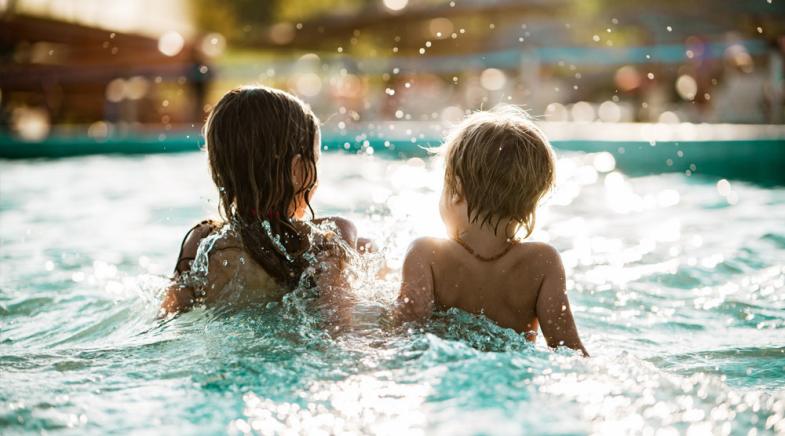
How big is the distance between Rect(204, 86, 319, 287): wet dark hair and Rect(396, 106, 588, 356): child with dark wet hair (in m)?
0.39

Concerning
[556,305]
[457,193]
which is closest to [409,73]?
[457,193]

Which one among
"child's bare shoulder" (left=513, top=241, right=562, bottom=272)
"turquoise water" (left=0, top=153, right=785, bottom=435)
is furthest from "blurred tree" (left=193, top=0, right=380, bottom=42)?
"child's bare shoulder" (left=513, top=241, right=562, bottom=272)

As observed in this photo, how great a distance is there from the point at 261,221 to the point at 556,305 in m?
0.84

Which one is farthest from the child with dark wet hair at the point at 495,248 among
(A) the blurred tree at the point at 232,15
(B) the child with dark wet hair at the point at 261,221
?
(A) the blurred tree at the point at 232,15

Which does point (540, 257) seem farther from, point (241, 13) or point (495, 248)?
point (241, 13)

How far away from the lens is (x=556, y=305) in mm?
2229

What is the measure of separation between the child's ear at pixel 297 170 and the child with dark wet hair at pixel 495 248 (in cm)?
40

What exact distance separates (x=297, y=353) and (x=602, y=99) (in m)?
14.8

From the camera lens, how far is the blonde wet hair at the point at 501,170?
220cm

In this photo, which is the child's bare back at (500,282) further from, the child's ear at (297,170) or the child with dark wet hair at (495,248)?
the child's ear at (297,170)

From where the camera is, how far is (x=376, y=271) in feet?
8.86

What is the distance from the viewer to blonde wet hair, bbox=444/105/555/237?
2197mm

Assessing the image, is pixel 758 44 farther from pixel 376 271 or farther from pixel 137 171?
pixel 376 271

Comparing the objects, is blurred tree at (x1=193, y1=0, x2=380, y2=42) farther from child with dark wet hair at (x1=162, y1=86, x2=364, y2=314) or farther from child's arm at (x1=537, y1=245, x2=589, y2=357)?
child's arm at (x1=537, y1=245, x2=589, y2=357)
